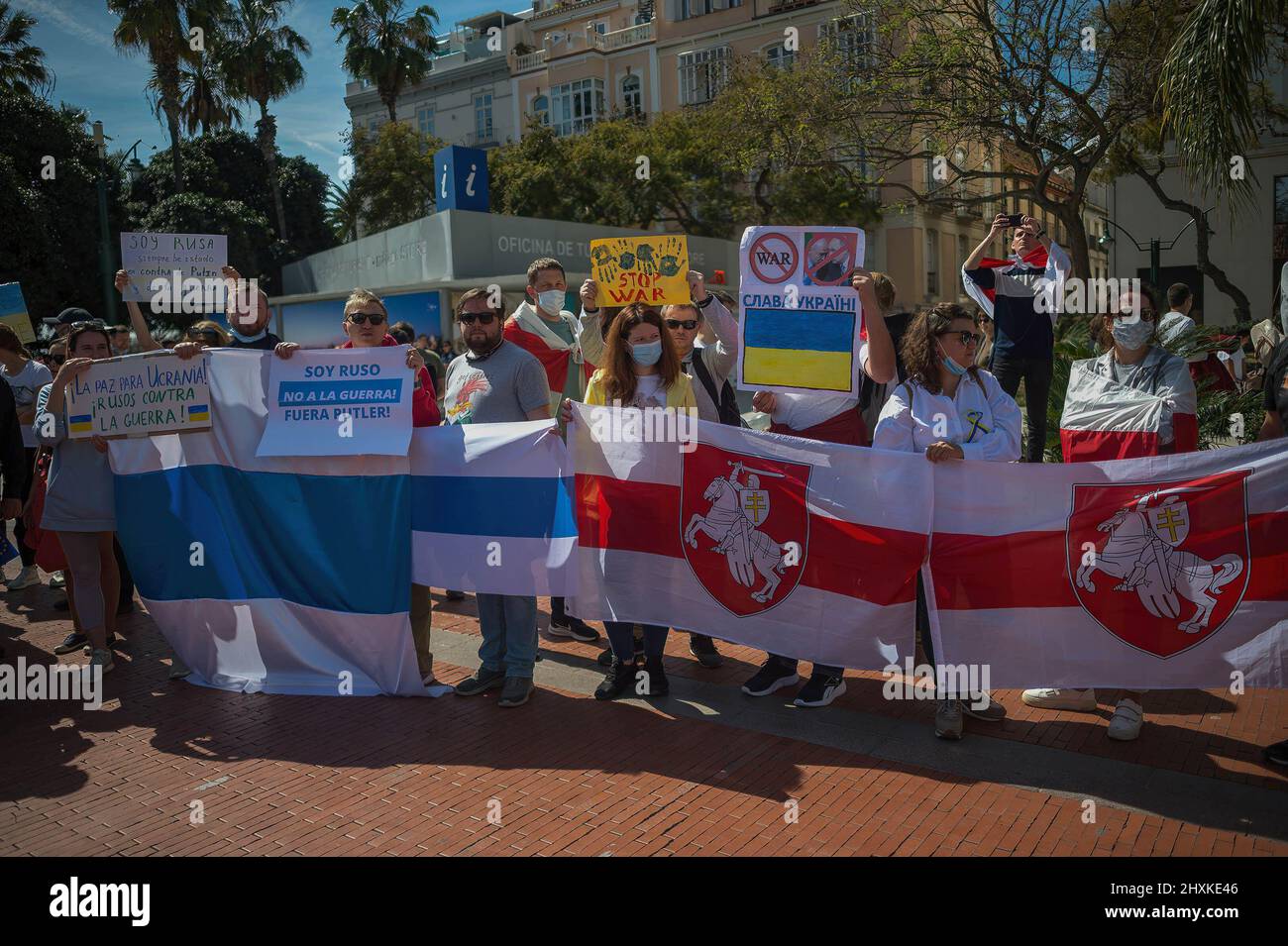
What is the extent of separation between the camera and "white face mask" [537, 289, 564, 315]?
6844mm

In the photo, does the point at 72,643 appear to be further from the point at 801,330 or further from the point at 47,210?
the point at 47,210

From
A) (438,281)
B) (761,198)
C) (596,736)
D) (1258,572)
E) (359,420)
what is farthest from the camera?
(761,198)

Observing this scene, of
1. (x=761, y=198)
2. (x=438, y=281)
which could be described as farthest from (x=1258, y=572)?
(x=761, y=198)

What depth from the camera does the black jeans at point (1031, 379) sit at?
7219 millimetres

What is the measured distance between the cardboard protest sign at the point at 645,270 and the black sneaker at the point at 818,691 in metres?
2.20

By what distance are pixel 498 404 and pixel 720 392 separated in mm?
1274

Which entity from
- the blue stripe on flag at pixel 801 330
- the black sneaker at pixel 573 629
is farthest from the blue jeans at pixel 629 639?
the blue stripe on flag at pixel 801 330

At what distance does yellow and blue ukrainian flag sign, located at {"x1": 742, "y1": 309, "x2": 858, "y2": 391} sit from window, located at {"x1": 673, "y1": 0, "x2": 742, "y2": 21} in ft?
146

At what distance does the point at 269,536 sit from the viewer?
5637mm

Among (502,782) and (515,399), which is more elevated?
(515,399)

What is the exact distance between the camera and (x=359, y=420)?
5.49 metres

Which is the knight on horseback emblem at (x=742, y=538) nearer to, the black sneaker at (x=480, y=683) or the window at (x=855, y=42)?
the black sneaker at (x=480, y=683)
